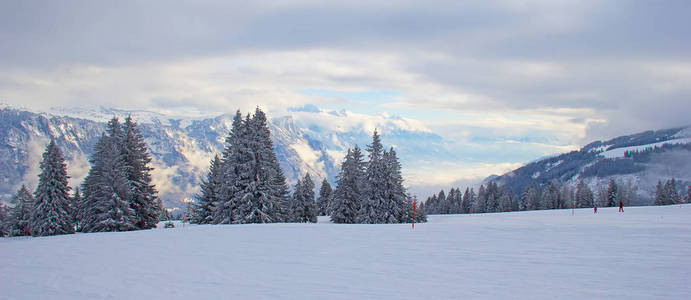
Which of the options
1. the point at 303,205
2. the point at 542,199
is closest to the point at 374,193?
the point at 303,205

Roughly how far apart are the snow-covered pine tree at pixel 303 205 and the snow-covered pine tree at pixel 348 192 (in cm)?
539

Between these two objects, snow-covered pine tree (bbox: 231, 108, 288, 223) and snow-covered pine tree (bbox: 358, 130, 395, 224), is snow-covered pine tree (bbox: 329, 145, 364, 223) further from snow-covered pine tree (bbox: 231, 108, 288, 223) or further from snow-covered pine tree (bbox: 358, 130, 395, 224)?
snow-covered pine tree (bbox: 231, 108, 288, 223)

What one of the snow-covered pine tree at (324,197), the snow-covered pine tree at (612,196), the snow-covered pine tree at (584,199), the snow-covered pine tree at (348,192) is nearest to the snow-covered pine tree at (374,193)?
the snow-covered pine tree at (348,192)

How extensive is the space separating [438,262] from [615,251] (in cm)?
742

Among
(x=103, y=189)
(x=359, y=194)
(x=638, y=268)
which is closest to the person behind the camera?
(x=638, y=268)

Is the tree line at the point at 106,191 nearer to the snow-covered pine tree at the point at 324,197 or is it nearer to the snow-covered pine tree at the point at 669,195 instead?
the snow-covered pine tree at the point at 324,197

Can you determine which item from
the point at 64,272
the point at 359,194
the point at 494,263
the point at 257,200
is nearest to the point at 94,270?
the point at 64,272

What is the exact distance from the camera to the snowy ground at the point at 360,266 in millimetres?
11211

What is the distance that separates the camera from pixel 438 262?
48.5 feet

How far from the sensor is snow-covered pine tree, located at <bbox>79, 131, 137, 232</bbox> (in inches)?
1487

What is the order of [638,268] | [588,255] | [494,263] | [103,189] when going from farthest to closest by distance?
[103,189]
[588,255]
[494,263]
[638,268]

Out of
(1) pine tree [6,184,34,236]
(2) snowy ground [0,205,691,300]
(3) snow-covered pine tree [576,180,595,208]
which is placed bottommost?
(1) pine tree [6,184,34,236]

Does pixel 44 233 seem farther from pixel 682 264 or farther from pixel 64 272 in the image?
pixel 682 264

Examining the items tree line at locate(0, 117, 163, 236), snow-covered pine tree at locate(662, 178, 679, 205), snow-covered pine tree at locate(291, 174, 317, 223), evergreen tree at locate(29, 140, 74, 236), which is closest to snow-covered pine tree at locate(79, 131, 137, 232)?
tree line at locate(0, 117, 163, 236)
